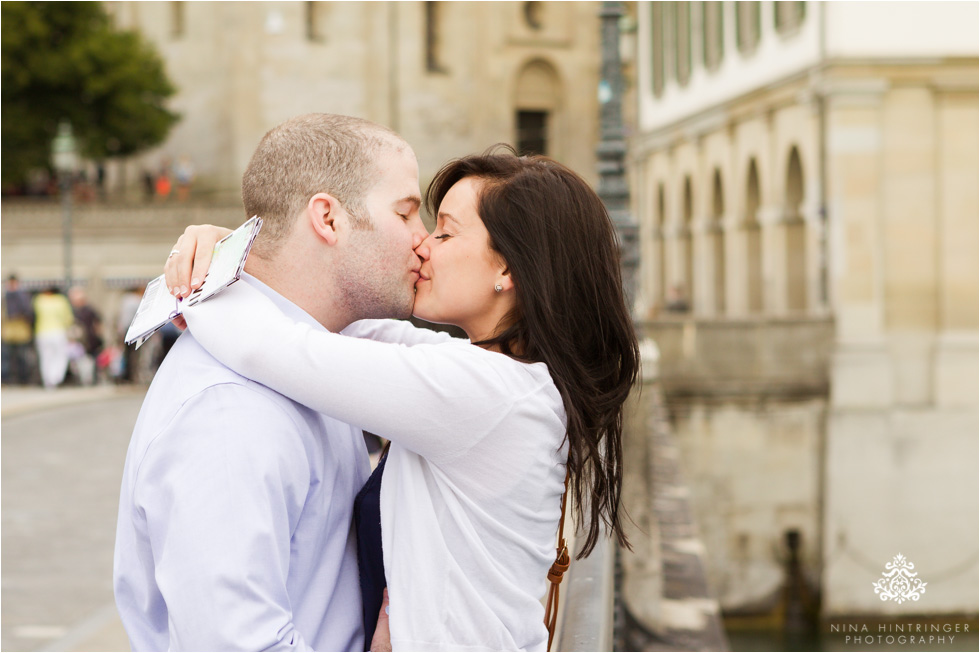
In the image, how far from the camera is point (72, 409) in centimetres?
1811

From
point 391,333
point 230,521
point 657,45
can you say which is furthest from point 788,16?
point 230,521

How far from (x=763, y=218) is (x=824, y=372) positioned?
297 inches

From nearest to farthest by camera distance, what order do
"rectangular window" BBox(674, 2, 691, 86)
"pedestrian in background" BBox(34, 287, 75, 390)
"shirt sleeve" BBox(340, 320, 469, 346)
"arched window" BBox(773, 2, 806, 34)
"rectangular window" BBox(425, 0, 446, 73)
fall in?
"shirt sleeve" BBox(340, 320, 469, 346) → "pedestrian in background" BBox(34, 287, 75, 390) → "arched window" BBox(773, 2, 806, 34) → "rectangular window" BBox(674, 2, 691, 86) → "rectangular window" BBox(425, 0, 446, 73)

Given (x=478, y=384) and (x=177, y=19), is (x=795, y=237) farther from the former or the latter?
(x=478, y=384)

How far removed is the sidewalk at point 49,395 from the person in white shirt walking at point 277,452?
15.0 m

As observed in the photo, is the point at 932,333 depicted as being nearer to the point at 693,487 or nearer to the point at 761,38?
the point at 693,487

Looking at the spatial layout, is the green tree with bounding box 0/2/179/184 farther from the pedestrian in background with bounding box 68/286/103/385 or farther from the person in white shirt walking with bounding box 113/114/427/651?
the person in white shirt walking with bounding box 113/114/427/651

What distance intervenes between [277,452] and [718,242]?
3447 cm

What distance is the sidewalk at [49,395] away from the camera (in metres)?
17.2

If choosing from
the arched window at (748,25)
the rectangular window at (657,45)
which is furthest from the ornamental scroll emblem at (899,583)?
the rectangular window at (657,45)

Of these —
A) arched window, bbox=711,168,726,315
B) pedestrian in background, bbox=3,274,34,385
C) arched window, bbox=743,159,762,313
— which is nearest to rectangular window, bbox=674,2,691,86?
arched window, bbox=711,168,726,315

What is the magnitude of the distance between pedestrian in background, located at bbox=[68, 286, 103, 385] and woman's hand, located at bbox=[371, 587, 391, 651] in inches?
823

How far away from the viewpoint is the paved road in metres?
6.66

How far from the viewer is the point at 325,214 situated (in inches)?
86.7
